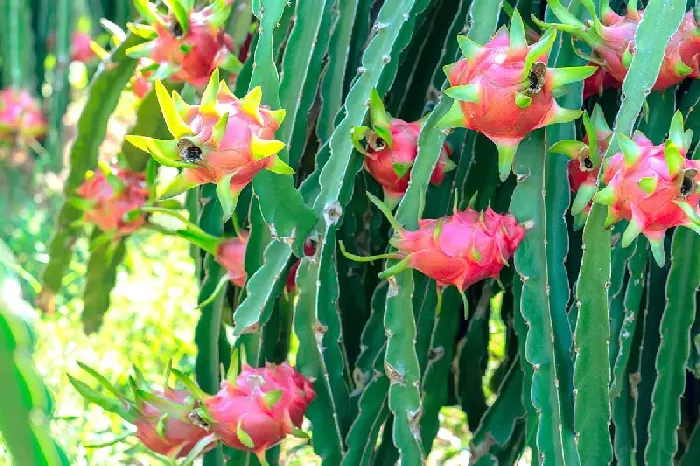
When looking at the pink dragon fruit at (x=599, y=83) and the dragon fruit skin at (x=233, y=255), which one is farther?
the dragon fruit skin at (x=233, y=255)

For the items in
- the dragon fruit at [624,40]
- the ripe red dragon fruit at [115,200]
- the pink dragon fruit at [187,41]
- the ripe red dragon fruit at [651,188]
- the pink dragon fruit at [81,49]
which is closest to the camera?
the ripe red dragon fruit at [651,188]

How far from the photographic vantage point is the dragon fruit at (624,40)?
0.78m

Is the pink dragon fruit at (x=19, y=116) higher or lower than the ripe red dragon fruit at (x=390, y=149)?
lower

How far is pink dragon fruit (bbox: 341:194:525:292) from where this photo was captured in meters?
0.76

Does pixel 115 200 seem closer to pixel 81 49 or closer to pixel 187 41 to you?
Answer: pixel 187 41

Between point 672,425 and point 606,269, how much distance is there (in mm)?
266

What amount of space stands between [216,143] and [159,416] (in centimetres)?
32

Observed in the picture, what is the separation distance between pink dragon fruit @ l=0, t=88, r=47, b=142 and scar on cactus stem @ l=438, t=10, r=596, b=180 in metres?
1.86

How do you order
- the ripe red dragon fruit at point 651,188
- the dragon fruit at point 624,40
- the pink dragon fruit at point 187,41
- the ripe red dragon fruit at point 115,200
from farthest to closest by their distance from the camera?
the ripe red dragon fruit at point 115,200
the pink dragon fruit at point 187,41
the dragon fruit at point 624,40
the ripe red dragon fruit at point 651,188

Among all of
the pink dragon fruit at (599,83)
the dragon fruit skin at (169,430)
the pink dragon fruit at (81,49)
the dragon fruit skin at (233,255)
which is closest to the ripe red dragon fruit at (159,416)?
the dragon fruit skin at (169,430)

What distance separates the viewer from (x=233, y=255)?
972 millimetres

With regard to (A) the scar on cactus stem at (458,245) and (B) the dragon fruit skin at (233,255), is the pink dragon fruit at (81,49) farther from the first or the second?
(A) the scar on cactus stem at (458,245)

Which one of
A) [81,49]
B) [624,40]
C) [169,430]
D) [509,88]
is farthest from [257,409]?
[81,49]

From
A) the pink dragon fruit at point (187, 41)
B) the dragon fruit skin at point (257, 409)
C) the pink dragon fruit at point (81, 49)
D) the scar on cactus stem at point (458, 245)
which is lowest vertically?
the dragon fruit skin at point (257, 409)
